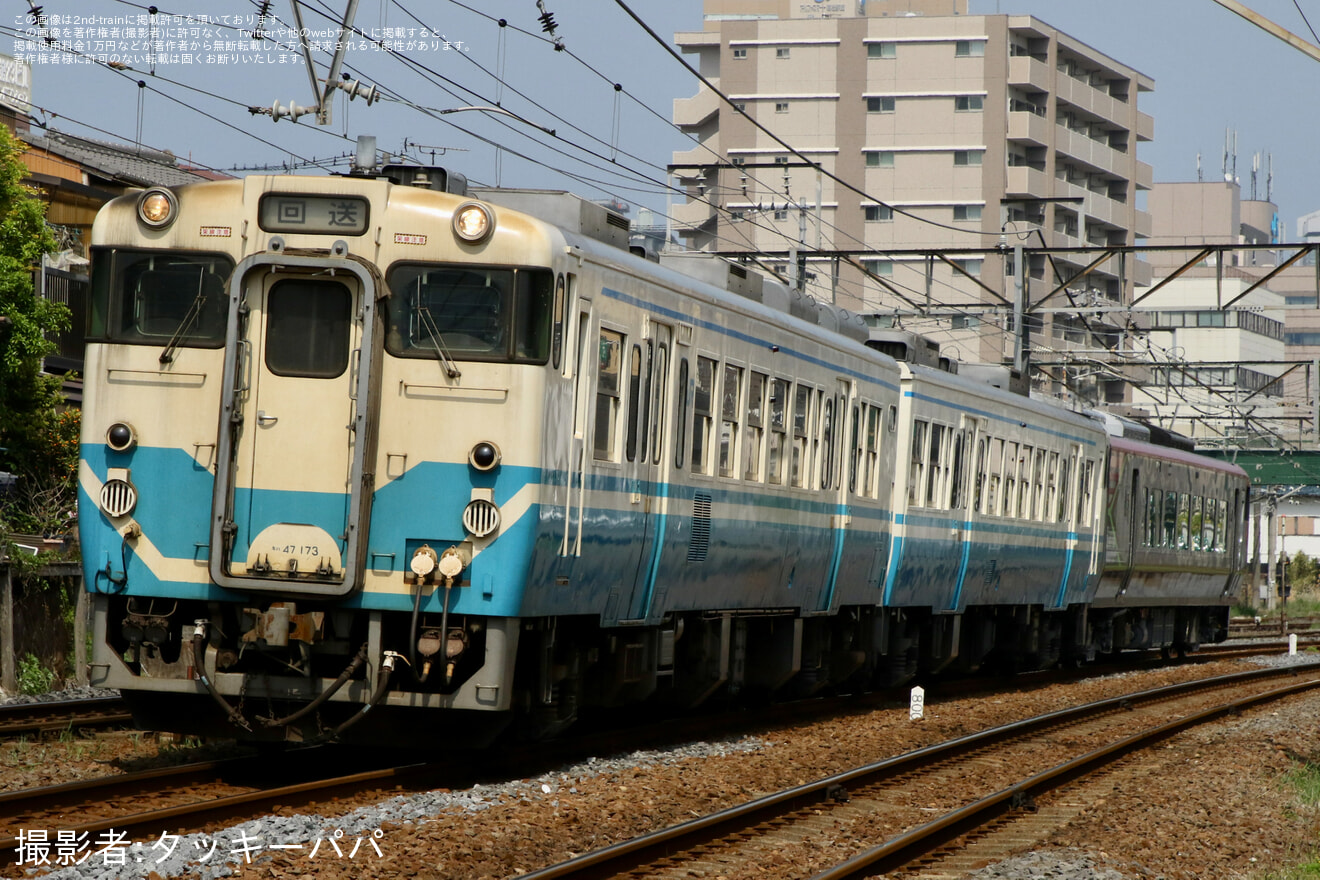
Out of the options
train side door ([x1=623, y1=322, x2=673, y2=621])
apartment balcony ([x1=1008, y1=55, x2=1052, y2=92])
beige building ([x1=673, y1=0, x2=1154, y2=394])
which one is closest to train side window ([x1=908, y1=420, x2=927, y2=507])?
train side door ([x1=623, y1=322, x2=673, y2=621])

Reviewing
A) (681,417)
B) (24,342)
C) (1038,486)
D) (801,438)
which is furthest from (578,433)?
(24,342)

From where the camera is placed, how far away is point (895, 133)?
72.7 m

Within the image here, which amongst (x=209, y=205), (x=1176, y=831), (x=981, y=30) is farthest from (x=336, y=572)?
(x=981, y=30)

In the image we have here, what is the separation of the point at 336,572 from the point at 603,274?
8.10 ft

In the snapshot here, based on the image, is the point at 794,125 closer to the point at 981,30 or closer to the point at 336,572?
the point at 981,30

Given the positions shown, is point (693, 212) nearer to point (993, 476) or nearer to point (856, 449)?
point (993, 476)

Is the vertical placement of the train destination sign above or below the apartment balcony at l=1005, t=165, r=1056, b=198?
below

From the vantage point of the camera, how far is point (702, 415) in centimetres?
1228

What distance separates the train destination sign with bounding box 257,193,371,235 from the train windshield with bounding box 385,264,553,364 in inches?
14.5

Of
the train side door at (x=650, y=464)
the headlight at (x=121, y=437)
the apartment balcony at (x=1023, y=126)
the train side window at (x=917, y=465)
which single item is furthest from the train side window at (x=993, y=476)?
the apartment balcony at (x=1023, y=126)

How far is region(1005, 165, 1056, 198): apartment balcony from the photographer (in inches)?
2798

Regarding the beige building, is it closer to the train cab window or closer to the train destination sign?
the train destination sign

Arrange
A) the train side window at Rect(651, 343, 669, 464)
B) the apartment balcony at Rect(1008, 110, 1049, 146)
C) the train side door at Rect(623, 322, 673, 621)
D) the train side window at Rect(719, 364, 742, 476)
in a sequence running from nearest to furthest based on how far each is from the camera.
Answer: the train side door at Rect(623, 322, 673, 621) → the train side window at Rect(651, 343, 669, 464) → the train side window at Rect(719, 364, 742, 476) → the apartment balcony at Rect(1008, 110, 1049, 146)

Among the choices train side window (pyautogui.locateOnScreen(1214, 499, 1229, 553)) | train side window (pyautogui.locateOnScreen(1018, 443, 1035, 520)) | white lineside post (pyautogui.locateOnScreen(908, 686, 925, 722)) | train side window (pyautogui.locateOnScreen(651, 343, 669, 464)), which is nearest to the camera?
train side window (pyautogui.locateOnScreen(651, 343, 669, 464))
